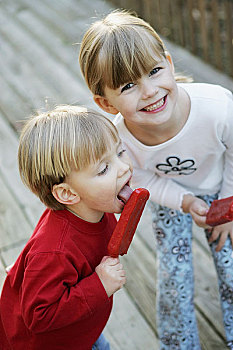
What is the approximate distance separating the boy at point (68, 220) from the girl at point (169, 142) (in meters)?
0.20

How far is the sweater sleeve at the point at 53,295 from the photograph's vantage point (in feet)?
5.10

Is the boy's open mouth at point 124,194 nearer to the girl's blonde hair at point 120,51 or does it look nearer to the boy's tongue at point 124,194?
the boy's tongue at point 124,194

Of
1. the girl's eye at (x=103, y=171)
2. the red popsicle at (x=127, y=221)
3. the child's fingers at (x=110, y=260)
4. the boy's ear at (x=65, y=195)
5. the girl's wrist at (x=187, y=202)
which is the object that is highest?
the girl's eye at (x=103, y=171)

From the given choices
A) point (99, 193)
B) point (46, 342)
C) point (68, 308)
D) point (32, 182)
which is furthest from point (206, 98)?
point (46, 342)

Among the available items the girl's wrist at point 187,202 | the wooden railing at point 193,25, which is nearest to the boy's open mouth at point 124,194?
the girl's wrist at point 187,202

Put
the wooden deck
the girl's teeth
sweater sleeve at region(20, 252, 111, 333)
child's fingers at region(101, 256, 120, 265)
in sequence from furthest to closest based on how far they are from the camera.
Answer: the wooden deck → the girl's teeth → child's fingers at region(101, 256, 120, 265) → sweater sleeve at region(20, 252, 111, 333)

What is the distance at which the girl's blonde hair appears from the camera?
170 centimetres

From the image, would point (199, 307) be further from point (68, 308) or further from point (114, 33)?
point (114, 33)

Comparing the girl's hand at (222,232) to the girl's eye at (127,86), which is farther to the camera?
the girl's hand at (222,232)

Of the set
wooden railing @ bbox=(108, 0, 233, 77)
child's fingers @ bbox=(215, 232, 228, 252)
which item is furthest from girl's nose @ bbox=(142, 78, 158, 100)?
wooden railing @ bbox=(108, 0, 233, 77)

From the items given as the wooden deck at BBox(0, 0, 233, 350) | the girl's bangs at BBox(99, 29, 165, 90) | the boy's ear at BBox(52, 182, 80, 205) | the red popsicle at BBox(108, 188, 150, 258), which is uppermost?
the girl's bangs at BBox(99, 29, 165, 90)

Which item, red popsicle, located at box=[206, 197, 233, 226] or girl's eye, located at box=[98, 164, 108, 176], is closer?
girl's eye, located at box=[98, 164, 108, 176]

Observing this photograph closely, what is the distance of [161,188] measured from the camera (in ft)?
6.91

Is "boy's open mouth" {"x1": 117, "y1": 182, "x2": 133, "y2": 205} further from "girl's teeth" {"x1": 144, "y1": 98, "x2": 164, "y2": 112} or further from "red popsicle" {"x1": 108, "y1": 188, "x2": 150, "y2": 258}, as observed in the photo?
"girl's teeth" {"x1": 144, "y1": 98, "x2": 164, "y2": 112}
